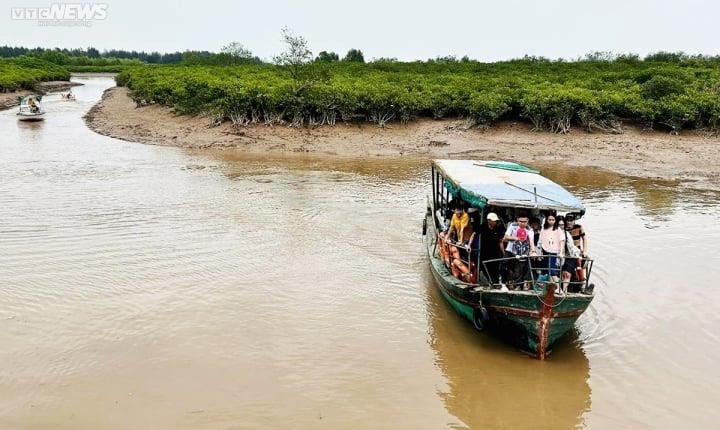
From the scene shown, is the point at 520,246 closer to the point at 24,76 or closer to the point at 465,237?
the point at 465,237

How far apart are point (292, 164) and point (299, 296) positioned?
40.3 feet

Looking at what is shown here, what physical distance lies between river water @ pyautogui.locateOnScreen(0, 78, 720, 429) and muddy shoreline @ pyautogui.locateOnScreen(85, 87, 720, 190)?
4708 mm

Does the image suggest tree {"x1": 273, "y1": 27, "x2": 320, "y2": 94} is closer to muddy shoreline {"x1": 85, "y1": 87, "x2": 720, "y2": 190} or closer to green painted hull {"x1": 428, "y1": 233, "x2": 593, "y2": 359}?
muddy shoreline {"x1": 85, "y1": 87, "x2": 720, "y2": 190}

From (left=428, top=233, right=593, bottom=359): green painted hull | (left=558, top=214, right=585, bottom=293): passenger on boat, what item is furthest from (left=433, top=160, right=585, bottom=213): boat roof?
(left=428, top=233, right=593, bottom=359): green painted hull

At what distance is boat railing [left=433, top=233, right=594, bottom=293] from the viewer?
787 cm

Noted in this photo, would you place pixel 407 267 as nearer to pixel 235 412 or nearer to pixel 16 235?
pixel 235 412

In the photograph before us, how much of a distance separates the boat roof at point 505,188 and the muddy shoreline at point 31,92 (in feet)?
120

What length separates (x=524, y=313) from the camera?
25.0 feet

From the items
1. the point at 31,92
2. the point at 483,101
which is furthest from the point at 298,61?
the point at 31,92

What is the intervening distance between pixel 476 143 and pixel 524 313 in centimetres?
1636

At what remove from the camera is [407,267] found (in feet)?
37.1

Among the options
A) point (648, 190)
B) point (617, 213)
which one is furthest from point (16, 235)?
point (648, 190)

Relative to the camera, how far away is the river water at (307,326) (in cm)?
670

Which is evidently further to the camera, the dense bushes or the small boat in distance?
the small boat in distance
